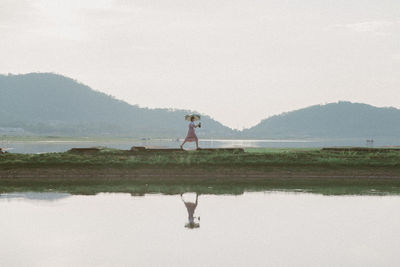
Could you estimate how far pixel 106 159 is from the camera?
32.0 metres

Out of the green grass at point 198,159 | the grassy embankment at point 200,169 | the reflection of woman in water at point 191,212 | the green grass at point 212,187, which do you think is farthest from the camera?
the green grass at point 198,159

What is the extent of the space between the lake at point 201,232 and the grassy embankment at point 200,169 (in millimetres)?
7885

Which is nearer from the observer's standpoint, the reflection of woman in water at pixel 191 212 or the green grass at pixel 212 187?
the reflection of woman in water at pixel 191 212

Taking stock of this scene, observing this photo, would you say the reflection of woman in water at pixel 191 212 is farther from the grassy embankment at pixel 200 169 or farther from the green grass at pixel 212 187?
the grassy embankment at pixel 200 169

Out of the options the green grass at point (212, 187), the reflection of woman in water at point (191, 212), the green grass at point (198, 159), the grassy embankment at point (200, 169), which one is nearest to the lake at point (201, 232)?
the reflection of woman in water at point (191, 212)

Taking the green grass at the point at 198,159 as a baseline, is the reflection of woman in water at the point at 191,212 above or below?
below

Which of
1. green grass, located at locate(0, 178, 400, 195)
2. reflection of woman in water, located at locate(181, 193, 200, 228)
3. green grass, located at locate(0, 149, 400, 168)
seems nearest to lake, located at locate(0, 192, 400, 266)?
reflection of woman in water, located at locate(181, 193, 200, 228)

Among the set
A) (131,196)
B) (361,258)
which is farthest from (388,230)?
(131,196)

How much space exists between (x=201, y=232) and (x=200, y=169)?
1706 centimetres

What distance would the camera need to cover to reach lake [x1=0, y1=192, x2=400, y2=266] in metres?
10.9

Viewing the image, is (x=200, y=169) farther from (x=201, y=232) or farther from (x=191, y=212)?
(x=201, y=232)

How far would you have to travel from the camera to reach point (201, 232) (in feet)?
44.3

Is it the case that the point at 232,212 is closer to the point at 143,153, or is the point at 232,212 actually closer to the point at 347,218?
the point at 347,218

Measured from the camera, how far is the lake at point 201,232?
10.9 metres
